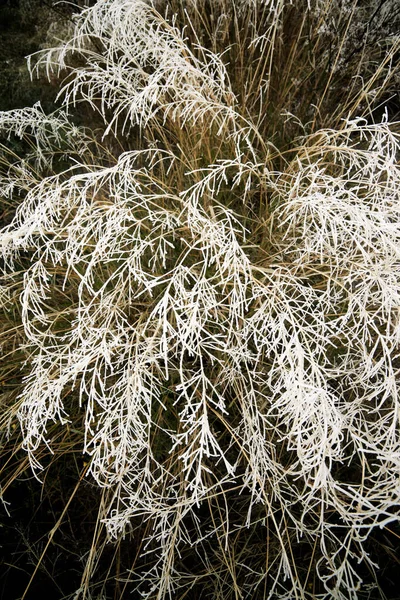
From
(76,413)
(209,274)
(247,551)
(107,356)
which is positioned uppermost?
(107,356)

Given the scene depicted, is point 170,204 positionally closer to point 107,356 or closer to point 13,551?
point 107,356

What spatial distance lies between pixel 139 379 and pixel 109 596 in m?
0.73

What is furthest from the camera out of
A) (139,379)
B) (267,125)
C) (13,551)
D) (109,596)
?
(267,125)

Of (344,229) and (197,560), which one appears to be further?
(197,560)

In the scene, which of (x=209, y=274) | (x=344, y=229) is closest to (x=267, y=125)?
(x=209, y=274)

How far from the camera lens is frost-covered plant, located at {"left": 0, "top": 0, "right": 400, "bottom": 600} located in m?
1.17

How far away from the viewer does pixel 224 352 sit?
4.75ft

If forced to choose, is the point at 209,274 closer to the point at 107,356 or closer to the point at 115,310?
the point at 115,310

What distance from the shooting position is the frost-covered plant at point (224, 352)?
3.83ft

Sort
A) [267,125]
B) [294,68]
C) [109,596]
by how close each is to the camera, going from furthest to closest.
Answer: [294,68]
[267,125]
[109,596]

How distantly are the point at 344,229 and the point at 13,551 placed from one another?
134cm

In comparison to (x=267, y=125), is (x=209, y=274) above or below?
below

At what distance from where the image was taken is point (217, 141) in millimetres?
1766

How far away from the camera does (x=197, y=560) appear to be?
153 cm
